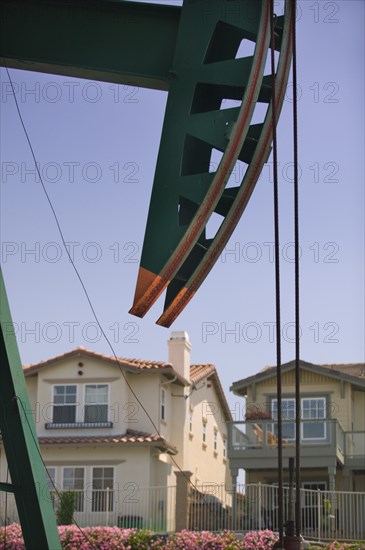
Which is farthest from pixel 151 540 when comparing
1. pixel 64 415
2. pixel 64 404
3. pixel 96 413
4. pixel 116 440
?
pixel 64 404

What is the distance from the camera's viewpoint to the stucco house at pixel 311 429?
95.8 feet

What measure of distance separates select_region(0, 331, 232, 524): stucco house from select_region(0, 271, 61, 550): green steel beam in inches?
909

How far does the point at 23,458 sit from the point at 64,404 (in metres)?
26.0

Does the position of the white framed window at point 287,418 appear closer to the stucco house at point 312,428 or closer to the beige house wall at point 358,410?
the stucco house at point 312,428

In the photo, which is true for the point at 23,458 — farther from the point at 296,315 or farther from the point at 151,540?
the point at 151,540

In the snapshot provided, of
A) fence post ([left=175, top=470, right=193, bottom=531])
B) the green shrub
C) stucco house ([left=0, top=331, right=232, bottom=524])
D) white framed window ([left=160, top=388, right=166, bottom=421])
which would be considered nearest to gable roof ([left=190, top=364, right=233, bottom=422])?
stucco house ([left=0, top=331, right=232, bottom=524])

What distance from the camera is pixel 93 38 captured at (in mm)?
7406

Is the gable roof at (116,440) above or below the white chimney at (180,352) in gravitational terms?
below

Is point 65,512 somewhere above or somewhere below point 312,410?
below

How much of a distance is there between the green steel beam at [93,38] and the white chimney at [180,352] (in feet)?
86.3

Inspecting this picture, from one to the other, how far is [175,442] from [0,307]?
27367 mm

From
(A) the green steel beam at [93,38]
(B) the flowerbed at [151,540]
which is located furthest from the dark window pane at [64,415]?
(A) the green steel beam at [93,38]

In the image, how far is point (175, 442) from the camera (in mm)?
33188

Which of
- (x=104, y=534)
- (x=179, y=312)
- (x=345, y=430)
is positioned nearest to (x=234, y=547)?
(x=104, y=534)
